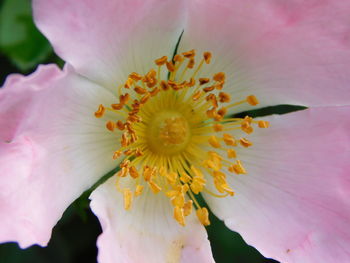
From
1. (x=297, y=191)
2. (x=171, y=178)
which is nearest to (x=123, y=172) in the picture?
(x=171, y=178)

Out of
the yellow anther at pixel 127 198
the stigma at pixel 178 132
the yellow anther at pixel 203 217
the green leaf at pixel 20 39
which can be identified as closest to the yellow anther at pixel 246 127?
the stigma at pixel 178 132

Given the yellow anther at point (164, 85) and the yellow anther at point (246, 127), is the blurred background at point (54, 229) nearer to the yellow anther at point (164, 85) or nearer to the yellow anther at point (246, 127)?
the yellow anther at point (246, 127)

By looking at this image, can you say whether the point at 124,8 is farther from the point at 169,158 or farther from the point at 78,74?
the point at 169,158

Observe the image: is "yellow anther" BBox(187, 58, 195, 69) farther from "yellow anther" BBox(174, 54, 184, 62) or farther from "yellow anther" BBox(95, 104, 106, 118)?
"yellow anther" BBox(95, 104, 106, 118)

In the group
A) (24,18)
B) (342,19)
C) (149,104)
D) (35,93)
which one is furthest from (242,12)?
(24,18)

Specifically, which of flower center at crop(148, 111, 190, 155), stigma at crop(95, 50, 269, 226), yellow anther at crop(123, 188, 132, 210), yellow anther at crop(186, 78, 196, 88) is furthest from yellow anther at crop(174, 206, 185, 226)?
yellow anther at crop(186, 78, 196, 88)

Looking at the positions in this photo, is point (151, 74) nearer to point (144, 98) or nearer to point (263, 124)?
point (144, 98)
